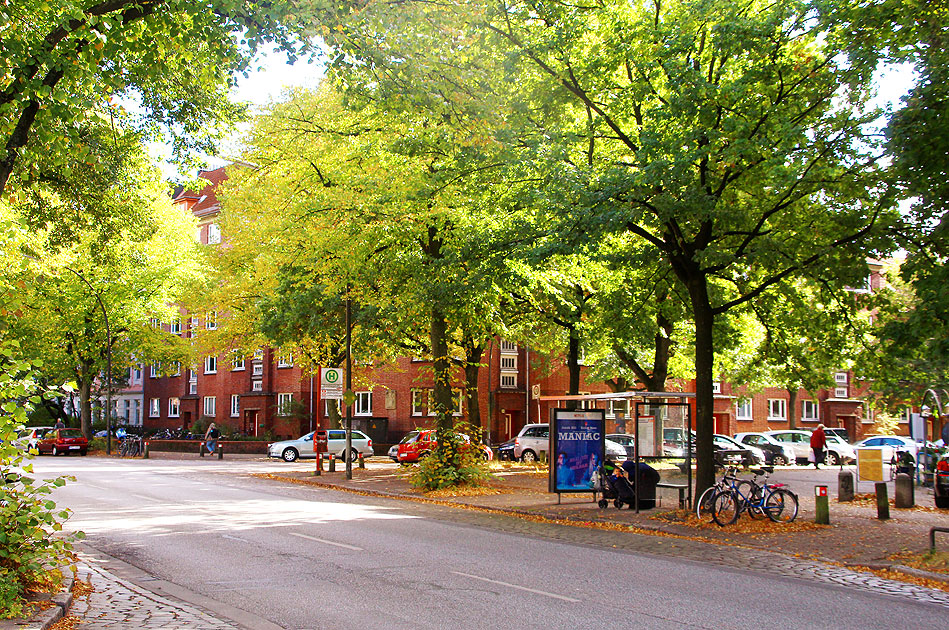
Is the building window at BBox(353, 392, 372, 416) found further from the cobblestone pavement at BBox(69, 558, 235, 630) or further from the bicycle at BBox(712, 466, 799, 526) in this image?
the cobblestone pavement at BBox(69, 558, 235, 630)

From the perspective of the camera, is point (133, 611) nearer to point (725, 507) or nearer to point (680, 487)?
point (725, 507)

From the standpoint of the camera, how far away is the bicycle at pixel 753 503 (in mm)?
15852

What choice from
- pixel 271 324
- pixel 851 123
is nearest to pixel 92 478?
pixel 271 324

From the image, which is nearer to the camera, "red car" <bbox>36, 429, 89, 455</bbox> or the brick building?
"red car" <bbox>36, 429, 89, 455</bbox>

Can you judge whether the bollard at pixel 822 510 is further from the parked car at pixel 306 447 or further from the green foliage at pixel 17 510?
the parked car at pixel 306 447

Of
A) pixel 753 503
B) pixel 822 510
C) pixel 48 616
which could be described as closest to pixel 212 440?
pixel 753 503

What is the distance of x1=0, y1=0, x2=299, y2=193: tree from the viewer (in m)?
9.24

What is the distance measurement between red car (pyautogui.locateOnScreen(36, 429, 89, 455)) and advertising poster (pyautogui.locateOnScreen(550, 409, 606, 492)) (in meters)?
38.8

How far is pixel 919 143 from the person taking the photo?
1241cm

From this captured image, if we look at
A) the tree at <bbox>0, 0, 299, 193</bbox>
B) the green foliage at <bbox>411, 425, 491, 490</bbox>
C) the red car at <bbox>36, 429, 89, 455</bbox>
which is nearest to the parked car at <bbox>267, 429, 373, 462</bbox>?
Answer: the red car at <bbox>36, 429, 89, 455</bbox>

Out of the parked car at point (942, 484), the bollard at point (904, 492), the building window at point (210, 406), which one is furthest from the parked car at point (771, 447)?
the building window at point (210, 406)

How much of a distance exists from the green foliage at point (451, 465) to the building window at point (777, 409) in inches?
1668

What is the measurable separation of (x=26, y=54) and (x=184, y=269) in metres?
42.9

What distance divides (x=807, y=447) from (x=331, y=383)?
1015 inches
